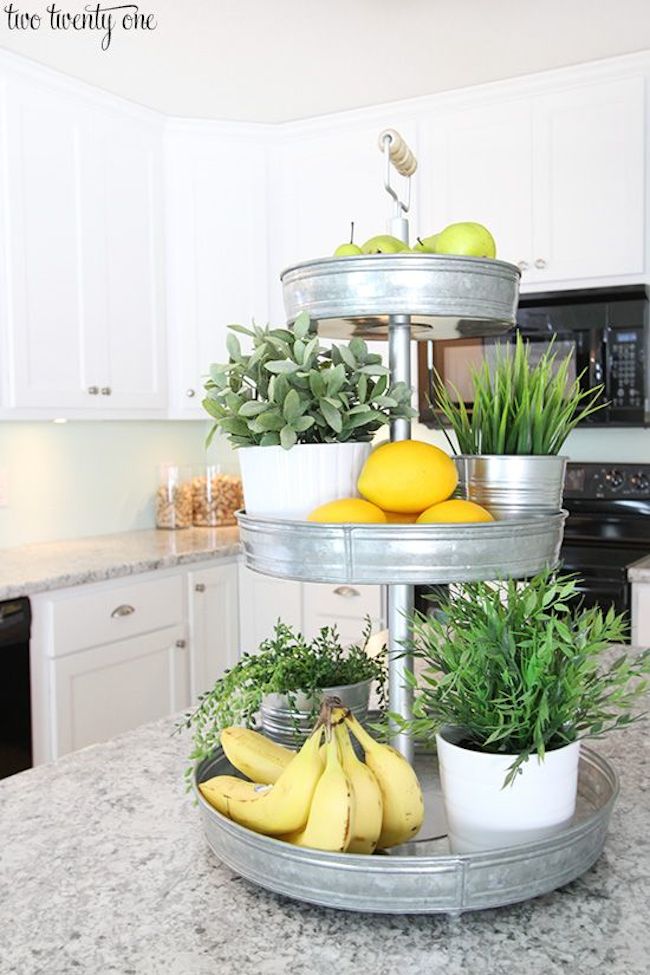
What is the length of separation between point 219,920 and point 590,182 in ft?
9.47

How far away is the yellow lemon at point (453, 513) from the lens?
2.96 feet

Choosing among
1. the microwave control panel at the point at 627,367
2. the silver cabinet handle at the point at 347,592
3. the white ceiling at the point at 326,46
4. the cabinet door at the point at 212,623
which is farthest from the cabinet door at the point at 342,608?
the white ceiling at the point at 326,46

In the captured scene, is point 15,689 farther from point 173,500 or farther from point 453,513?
point 453,513

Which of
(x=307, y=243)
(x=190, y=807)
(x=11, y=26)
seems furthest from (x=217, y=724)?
(x=307, y=243)

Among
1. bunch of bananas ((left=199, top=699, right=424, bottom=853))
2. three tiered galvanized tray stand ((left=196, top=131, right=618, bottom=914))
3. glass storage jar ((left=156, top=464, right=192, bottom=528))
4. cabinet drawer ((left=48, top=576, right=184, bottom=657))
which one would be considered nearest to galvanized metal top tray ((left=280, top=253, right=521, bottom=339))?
three tiered galvanized tray stand ((left=196, top=131, right=618, bottom=914))

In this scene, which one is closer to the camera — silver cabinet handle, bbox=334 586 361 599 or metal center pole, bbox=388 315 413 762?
metal center pole, bbox=388 315 413 762

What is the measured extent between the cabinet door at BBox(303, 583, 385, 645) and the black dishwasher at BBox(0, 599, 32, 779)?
1077 millimetres

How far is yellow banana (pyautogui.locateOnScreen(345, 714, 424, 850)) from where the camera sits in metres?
0.84

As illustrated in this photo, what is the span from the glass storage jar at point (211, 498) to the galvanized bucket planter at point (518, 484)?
292cm

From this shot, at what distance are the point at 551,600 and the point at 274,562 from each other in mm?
261

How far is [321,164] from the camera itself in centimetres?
369

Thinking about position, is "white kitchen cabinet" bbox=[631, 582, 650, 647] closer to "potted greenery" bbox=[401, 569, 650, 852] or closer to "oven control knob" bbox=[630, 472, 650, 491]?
"oven control knob" bbox=[630, 472, 650, 491]

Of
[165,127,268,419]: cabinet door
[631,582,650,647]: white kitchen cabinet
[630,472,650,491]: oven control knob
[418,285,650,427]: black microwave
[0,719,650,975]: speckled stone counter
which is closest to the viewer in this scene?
[0,719,650,975]: speckled stone counter

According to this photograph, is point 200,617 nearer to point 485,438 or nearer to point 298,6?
point 298,6
